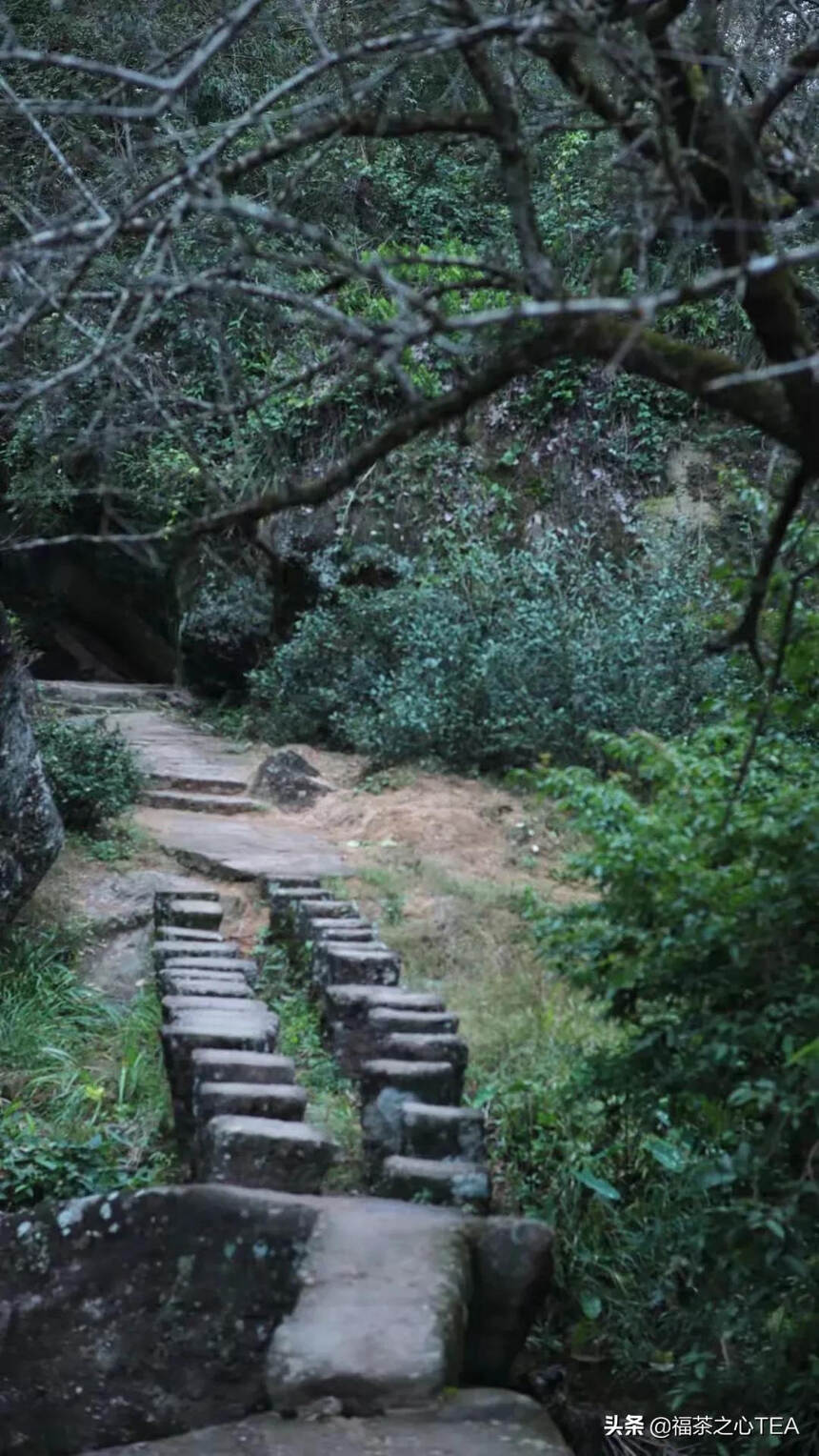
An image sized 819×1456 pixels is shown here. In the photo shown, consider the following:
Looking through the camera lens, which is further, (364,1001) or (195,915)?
(195,915)

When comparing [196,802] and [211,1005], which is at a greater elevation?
[196,802]

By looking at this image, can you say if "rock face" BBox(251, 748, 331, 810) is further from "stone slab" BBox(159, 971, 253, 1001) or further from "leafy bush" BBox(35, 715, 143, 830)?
"stone slab" BBox(159, 971, 253, 1001)

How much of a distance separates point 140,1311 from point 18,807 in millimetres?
3001

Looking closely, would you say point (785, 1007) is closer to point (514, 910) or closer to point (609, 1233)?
point (609, 1233)

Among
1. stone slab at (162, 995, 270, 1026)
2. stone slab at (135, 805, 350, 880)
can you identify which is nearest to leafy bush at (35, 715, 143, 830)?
stone slab at (135, 805, 350, 880)

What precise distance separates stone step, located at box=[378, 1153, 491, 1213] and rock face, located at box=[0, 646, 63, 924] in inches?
111

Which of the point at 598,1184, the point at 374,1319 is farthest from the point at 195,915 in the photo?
the point at 374,1319

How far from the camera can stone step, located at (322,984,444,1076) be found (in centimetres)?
510

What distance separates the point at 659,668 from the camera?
927 centimetres

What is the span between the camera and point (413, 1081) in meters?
4.46

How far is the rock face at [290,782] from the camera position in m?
9.27

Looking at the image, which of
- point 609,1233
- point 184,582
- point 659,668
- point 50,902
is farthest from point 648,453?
point 609,1233

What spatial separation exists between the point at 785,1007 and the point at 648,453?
9030 mm

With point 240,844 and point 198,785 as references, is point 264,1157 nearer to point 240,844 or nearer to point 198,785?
point 240,844
